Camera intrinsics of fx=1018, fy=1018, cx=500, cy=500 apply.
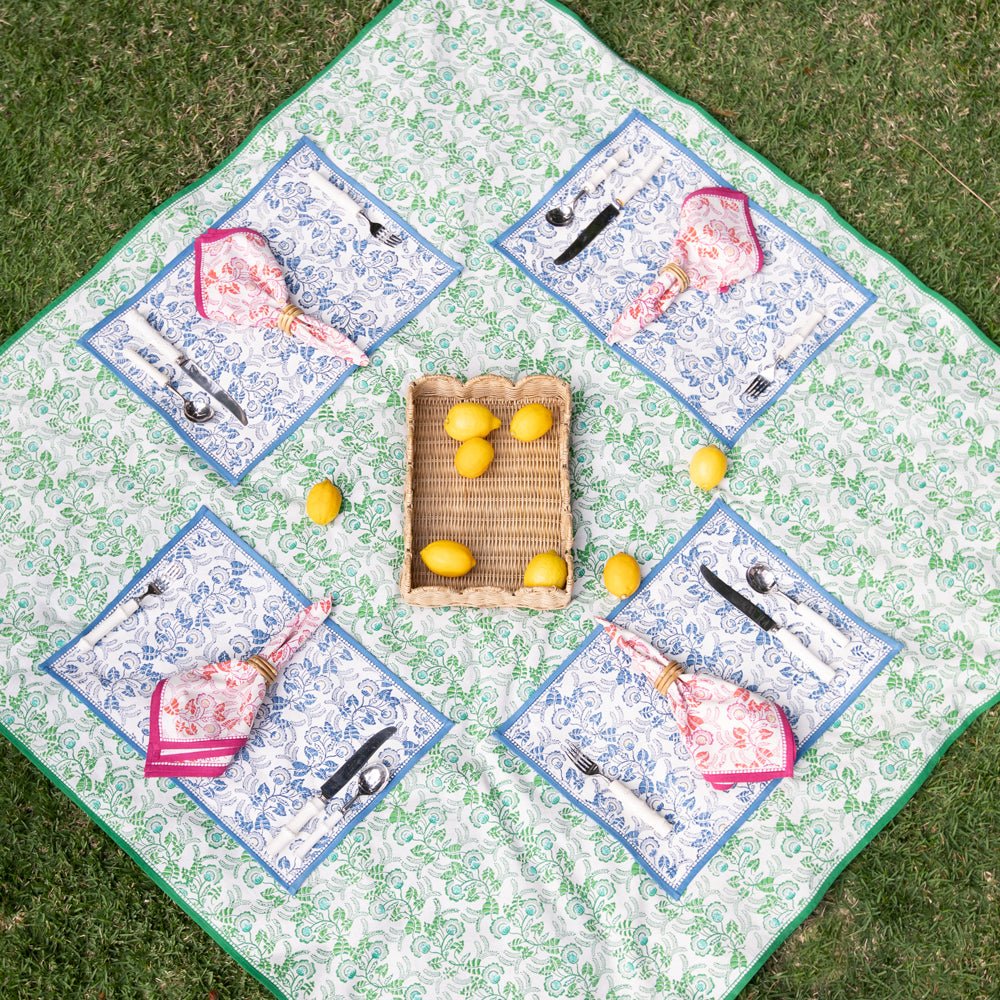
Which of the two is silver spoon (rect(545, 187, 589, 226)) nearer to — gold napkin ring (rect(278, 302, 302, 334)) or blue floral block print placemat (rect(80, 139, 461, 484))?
blue floral block print placemat (rect(80, 139, 461, 484))

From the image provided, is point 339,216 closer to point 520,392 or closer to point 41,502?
point 520,392

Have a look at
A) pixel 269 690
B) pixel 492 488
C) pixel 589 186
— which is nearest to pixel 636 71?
pixel 589 186

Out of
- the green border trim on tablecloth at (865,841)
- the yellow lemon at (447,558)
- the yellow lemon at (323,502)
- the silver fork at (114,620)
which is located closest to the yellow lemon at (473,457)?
the yellow lemon at (447,558)

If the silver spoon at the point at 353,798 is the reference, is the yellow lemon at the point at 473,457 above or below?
above

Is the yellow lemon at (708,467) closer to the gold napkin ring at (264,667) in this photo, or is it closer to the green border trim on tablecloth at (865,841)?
the green border trim on tablecloth at (865,841)

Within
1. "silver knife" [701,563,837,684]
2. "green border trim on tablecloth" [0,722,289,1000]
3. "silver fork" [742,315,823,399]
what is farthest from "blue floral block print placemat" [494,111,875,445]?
"green border trim on tablecloth" [0,722,289,1000]

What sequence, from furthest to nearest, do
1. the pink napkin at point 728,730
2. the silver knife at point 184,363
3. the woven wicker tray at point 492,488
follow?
the silver knife at point 184,363
the woven wicker tray at point 492,488
the pink napkin at point 728,730

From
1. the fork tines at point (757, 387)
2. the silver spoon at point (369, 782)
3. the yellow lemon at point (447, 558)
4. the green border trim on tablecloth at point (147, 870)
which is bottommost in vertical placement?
the green border trim on tablecloth at point (147, 870)

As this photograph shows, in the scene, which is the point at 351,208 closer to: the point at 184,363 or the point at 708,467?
the point at 184,363

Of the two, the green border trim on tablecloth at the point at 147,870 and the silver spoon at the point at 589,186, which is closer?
the green border trim on tablecloth at the point at 147,870
